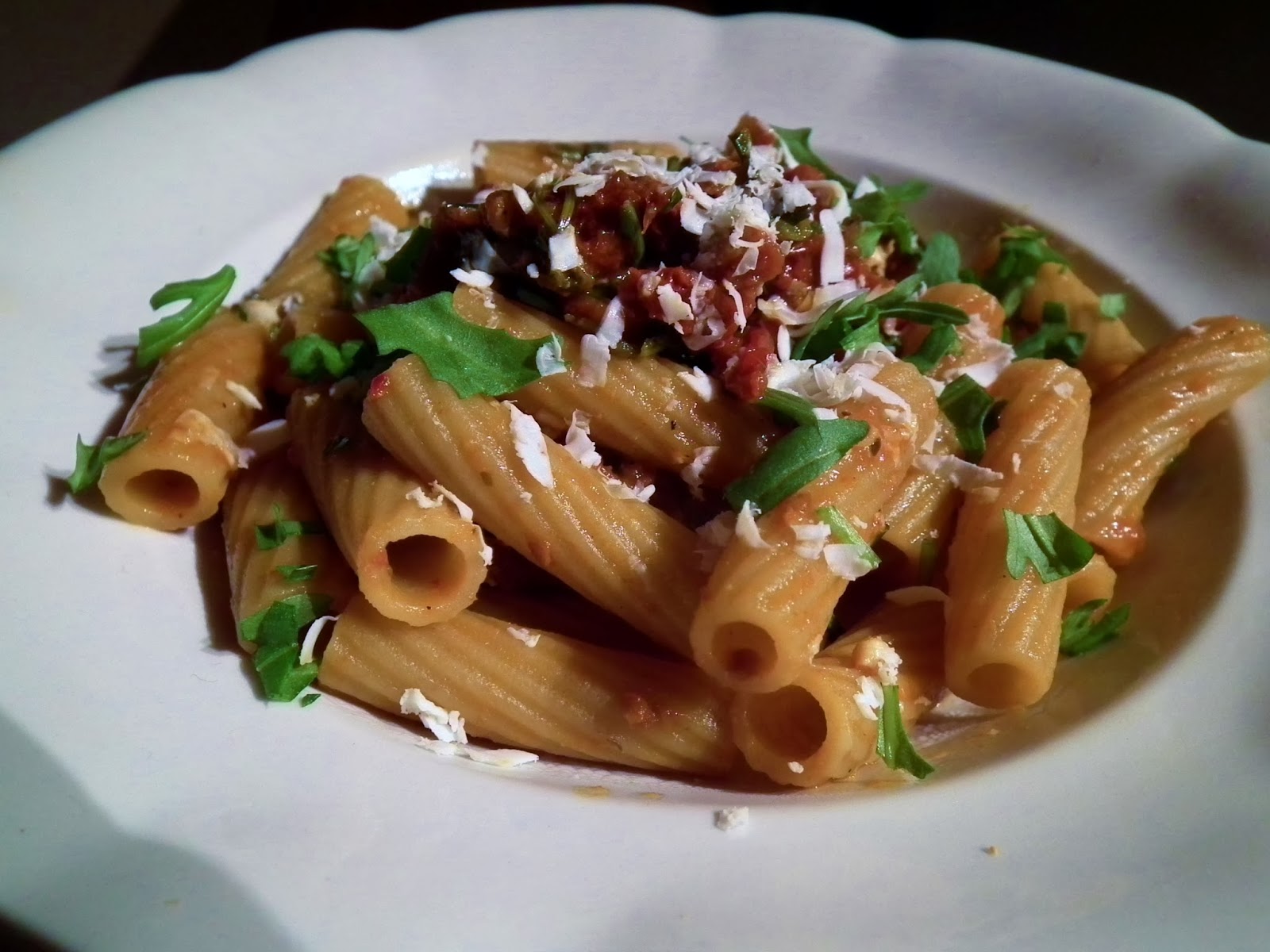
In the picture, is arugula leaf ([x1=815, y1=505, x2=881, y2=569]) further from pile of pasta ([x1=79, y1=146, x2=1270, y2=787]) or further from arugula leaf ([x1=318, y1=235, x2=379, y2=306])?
arugula leaf ([x1=318, y1=235, x2=379, y2=306])

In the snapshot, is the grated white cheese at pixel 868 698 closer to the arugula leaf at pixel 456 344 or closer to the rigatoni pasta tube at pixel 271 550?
the arugula leaf at pixel 456 344

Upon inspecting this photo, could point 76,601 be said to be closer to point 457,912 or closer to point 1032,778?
point 457,912

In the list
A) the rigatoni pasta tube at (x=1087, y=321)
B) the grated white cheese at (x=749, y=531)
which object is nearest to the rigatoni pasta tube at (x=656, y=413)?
the grated white cheese at (x=749, y=531)

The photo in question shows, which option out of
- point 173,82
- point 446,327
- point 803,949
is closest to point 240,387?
point 446,327

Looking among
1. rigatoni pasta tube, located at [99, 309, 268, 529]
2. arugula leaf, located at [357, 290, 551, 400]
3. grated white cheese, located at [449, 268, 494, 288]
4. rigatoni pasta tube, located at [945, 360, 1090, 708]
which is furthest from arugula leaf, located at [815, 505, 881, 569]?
rigatoni pasta tube, located at [99, 309, 268, 529]

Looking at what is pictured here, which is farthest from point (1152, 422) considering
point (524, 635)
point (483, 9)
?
point (483, 9)

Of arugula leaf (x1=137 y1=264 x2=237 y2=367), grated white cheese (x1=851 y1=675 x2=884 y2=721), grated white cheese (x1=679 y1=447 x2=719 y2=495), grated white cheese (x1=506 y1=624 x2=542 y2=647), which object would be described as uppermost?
grated white cheese (x1=679 y1=447 x2=719 y2=495)

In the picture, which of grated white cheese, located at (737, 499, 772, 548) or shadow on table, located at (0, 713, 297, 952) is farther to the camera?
grated white cheese, located at (737, 499, 772, 548)
